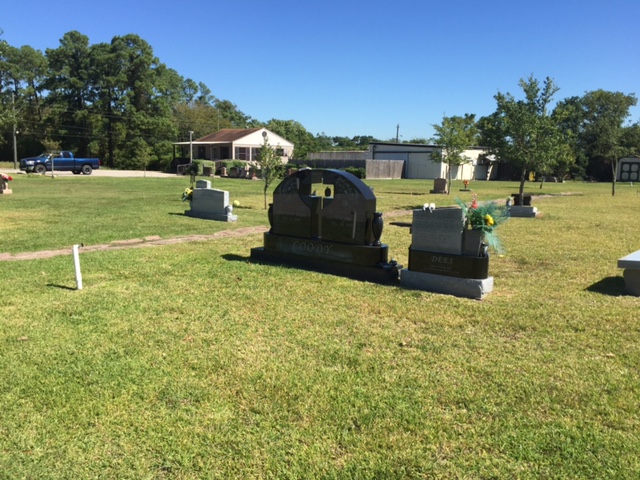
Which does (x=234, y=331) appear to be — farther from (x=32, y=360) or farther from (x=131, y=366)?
(x=32, y=360)

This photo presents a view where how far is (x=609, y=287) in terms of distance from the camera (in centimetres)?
643

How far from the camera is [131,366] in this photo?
3.80 metres

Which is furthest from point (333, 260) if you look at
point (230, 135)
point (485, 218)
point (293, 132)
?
point (293, 132)

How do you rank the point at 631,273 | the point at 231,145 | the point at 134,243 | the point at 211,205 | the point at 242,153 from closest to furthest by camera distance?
the point at 631,273, the point at 134,243, the point at 211,205, the point at 231,145, the point at 242,153

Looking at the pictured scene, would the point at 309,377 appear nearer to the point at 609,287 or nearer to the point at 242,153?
the point at 609,287

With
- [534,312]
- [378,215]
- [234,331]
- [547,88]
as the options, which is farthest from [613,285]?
[547,88]

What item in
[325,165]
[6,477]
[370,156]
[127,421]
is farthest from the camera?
[370,156]

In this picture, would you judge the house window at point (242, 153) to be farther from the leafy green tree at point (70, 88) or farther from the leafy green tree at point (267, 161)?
the leafy green tree at point (267, 161)

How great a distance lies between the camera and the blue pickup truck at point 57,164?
39250 millimetres

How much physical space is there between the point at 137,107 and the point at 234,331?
6411 cm

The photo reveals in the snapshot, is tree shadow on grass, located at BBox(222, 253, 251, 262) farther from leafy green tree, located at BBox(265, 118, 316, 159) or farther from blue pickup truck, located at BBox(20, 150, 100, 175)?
leafy green tree, located at BBox(265, 118, 316, 159)

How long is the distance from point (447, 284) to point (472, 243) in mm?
589

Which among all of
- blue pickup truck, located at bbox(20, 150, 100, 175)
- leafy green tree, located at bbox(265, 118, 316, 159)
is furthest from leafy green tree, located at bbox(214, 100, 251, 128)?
blue pickup truck, located at bbox(20, 150, 100, 175)

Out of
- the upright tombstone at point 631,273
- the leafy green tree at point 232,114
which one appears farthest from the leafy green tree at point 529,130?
the leafy green tree at point 232,114
